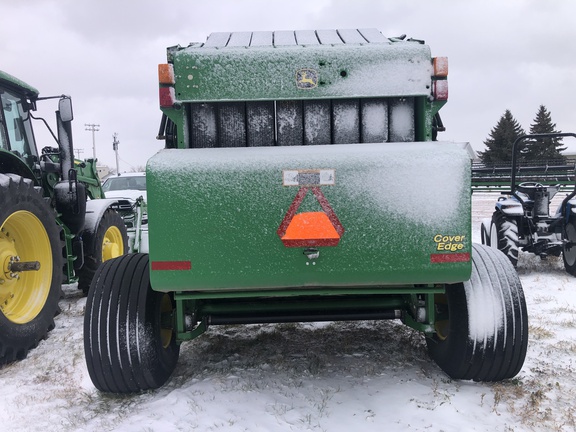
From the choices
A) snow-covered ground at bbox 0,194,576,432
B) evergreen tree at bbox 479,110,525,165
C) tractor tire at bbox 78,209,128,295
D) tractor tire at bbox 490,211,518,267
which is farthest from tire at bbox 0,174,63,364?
evergreen tree at bbox 479,110,525,165

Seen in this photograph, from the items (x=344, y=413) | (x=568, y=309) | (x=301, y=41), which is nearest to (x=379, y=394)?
(x=344, y=413)

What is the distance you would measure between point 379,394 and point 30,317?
123 inches

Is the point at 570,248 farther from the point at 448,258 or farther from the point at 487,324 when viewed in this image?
the point at 448,258

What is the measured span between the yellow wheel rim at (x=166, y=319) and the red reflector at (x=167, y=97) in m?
1.36

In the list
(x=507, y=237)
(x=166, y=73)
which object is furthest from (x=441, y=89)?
(x=507, y=237)

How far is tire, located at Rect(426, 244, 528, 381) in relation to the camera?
10.1 feet

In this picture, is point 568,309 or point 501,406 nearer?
point 501,406

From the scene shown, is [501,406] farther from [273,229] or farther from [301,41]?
[301,41]

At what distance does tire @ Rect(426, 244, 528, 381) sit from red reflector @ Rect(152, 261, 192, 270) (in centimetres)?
171

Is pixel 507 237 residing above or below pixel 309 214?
below

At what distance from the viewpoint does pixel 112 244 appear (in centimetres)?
693

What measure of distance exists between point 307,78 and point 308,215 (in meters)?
0.88

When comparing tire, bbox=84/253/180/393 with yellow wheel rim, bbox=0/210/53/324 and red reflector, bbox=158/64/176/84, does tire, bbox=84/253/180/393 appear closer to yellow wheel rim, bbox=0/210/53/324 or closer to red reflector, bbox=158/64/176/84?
red reflector, bbox=158/64/176/84

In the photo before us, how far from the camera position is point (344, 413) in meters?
2.94
